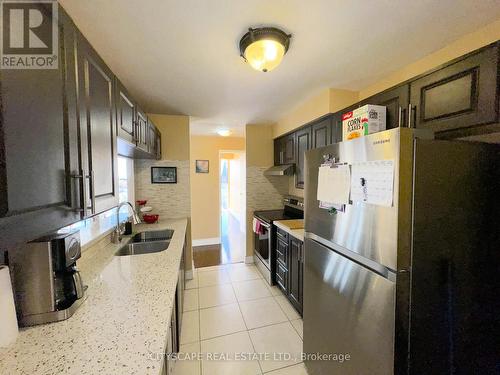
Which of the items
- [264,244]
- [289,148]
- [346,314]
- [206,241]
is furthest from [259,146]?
[346,314]

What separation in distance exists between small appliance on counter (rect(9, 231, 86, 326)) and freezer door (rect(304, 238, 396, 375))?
1.38m

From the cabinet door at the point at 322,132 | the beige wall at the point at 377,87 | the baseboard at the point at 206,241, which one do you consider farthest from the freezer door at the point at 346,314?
the baseboard at the point at 206,241

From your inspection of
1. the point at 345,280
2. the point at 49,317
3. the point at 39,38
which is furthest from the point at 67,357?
the point at 345,280

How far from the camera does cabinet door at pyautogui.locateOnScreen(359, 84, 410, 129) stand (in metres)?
1.40

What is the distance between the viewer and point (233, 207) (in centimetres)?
830

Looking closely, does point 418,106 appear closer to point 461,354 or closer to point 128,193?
point 461,354

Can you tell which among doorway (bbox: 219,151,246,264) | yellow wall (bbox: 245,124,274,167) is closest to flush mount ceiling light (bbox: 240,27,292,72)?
yellow wall (bbox: 245,124,274,167)

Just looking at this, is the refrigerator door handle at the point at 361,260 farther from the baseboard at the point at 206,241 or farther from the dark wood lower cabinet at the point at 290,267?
the baseboard at the point at 206,241

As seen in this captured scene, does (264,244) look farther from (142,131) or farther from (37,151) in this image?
(37,151)

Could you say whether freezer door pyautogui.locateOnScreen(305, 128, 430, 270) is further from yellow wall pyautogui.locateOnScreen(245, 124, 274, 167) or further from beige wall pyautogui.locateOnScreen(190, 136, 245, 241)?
beige wall pyautogui.locateOnScreen(190, 136, 245, 241)

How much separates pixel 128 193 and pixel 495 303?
348cm

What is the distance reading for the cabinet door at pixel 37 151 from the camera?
1.69ft

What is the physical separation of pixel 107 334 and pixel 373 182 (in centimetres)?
132

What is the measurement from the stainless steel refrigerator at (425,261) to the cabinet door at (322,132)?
1116 mm
